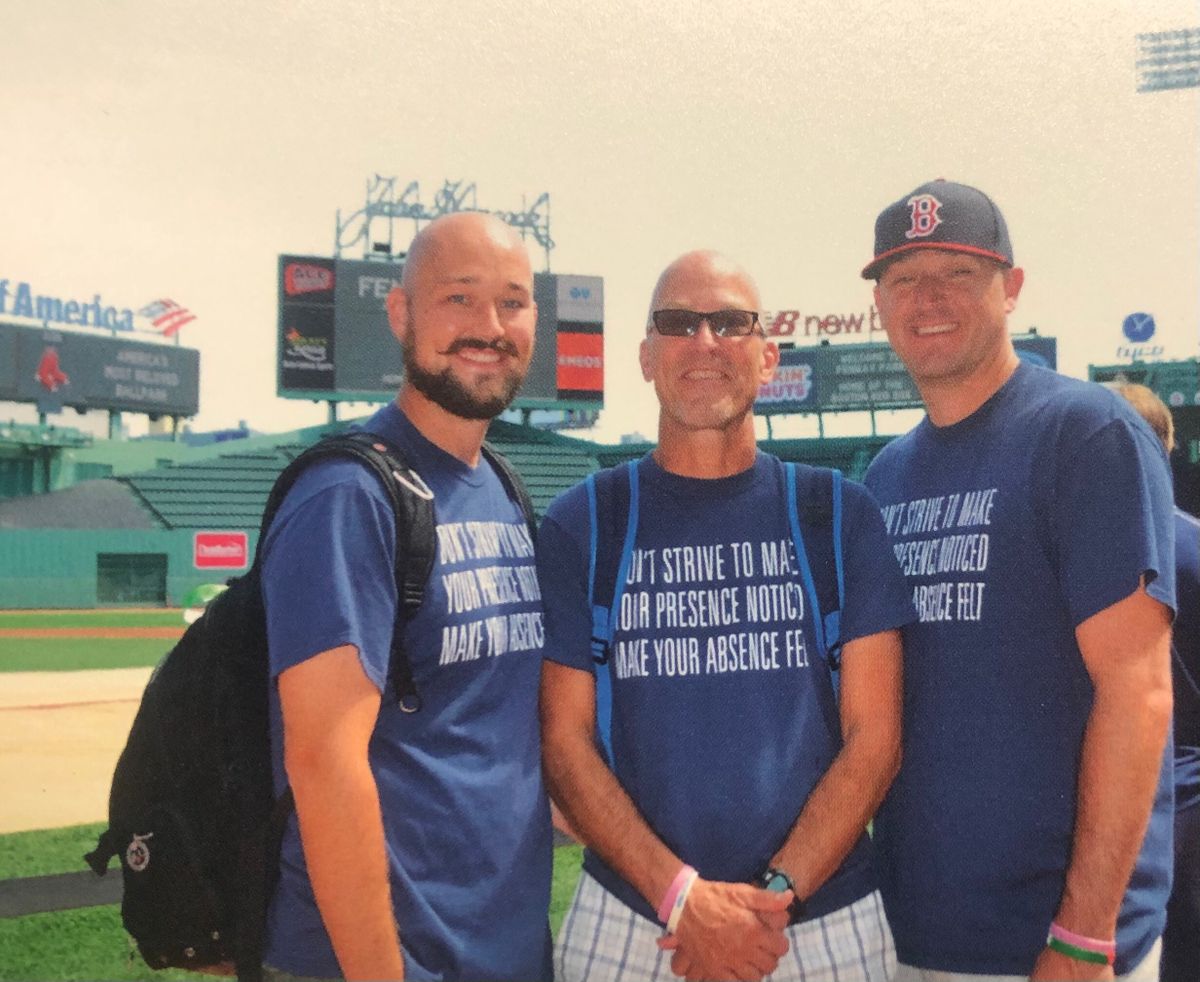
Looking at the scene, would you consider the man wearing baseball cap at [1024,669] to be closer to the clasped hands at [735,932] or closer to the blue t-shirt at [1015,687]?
the blue t-shirt at [1015,687]

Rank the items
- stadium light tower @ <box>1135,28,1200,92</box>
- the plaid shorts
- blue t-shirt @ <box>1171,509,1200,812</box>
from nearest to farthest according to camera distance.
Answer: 1. the plaid shorts
2. blue t-shirt @ <box>1171,509,1200,812</box>
3. stadium light tower @ <box>1135,28,1200,92</box>

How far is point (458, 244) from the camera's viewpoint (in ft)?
9.61

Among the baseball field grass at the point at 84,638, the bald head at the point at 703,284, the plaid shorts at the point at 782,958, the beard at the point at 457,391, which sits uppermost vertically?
the bald head at the point at 703,284

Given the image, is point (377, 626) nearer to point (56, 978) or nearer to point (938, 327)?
point (938, 327)

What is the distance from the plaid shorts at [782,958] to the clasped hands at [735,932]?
0.15 metres

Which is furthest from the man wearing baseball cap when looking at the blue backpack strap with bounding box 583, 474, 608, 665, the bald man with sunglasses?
the blue backpack strap with bounding box 583, 474, 608, 665

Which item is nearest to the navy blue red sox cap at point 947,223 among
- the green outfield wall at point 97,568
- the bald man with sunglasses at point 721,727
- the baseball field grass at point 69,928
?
the bald man with sunglasses at point 721,727

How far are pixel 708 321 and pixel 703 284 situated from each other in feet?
0.34

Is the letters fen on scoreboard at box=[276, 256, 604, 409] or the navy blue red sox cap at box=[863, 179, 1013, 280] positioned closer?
the navy blue red sox cap at box=[863, 179, 1013, 280]

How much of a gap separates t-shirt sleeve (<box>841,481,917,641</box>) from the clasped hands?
2.16 feet

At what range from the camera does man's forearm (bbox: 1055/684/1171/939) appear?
102 inches

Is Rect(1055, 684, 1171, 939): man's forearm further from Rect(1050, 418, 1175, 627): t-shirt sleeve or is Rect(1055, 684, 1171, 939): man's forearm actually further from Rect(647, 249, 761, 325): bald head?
Rect(647, 249, 761, 325): bald head

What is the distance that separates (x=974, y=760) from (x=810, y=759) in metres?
0.44

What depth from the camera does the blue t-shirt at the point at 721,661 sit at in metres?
2.71
